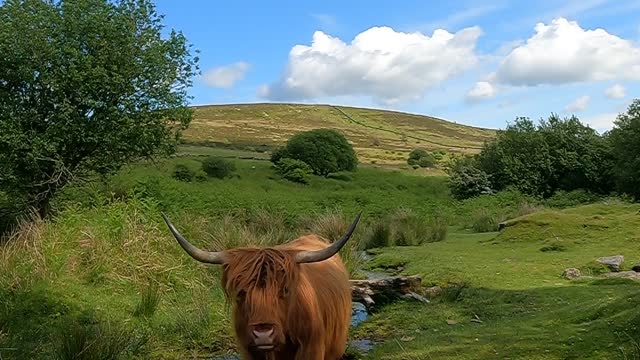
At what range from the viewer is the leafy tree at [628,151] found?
110 feet

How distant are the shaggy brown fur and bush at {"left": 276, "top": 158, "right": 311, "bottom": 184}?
Result: 38.5m

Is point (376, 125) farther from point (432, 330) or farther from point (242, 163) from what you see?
point (432, 330)

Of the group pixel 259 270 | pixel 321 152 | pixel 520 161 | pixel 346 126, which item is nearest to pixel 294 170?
pixel 321 152

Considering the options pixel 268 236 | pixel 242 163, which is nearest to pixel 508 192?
pixel 242 163

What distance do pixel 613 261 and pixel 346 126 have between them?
12787cm

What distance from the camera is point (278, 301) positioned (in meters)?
5.13

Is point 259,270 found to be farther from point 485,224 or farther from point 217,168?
point 217,168

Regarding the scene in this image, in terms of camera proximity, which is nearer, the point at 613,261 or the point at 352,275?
the point at 613,261

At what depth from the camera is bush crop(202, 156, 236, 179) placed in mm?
42844

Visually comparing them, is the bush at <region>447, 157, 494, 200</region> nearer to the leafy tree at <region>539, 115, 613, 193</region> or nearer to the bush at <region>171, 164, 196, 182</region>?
the leafy tree at <region>539, 115, 613, 193</region>

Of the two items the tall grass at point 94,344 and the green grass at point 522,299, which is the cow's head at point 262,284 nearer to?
the green grass at point 522,299

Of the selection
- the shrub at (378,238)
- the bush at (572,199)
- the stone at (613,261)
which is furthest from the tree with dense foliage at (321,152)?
the stone at (613,261)

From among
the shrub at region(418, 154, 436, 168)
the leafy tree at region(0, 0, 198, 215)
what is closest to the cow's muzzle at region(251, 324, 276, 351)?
the leafy tree at region(0, 0, 198, 215)

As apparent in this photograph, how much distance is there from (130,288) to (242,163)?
37.6 meters
